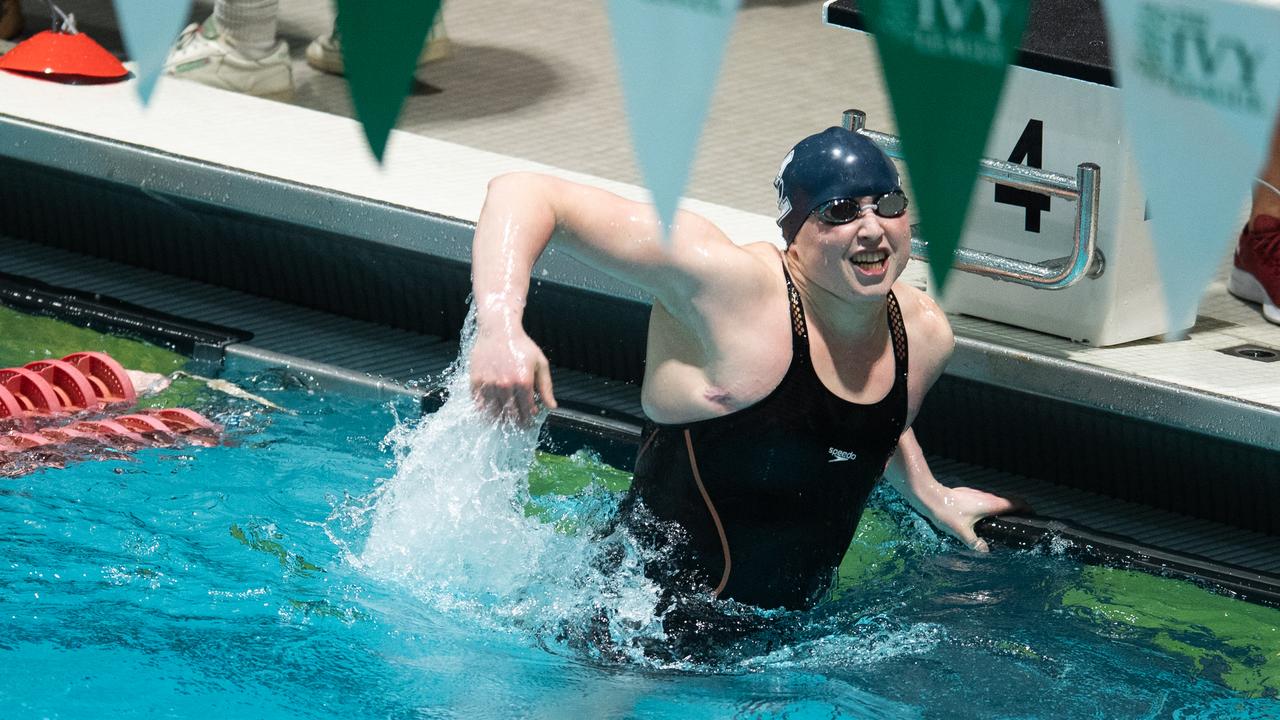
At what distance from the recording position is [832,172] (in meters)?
2.84

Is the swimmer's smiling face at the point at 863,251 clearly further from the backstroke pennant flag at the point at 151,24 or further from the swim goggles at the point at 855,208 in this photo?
the backstroke pennant flag at the point at 151,24

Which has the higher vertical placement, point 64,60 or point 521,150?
point 64,60

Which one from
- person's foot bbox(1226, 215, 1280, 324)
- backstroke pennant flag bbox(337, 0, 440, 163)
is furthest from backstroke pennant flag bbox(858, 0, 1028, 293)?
person's foot bbox(1226, 215, 1280, 324)

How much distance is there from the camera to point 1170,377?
3906 mm

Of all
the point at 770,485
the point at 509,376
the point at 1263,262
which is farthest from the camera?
the point at 1263,262

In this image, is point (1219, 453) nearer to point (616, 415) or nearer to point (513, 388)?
point (616, 415)

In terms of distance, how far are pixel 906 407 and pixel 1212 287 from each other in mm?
2176

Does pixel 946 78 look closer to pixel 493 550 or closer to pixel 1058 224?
pixel 493 550

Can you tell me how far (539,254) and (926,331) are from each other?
897 millimetres

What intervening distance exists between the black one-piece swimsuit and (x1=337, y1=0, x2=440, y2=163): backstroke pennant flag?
155 cm

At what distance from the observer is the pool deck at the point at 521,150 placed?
3.99 m

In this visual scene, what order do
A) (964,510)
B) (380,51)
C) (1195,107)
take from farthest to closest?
(964,510)
(380,51)
(1195,107)

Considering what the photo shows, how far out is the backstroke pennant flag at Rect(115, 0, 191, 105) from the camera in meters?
1.52

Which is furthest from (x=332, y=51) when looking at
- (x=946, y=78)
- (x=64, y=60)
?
(x=946, y=78)
